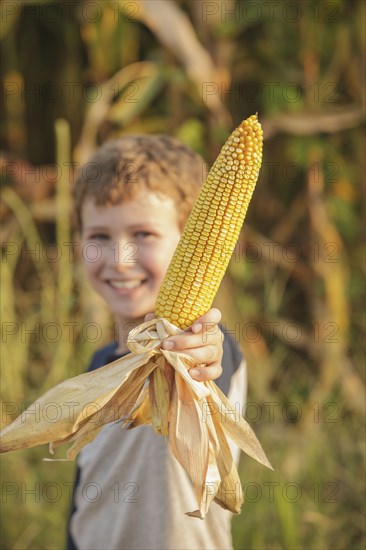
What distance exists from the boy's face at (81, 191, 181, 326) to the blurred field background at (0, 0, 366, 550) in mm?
880

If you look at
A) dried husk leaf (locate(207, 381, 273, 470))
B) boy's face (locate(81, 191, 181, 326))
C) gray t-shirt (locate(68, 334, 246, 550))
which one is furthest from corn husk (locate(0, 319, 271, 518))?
boy's face (locate(81, 191, 181, 326))

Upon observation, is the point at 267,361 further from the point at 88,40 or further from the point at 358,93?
the point at 88,40

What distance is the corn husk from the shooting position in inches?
39.0

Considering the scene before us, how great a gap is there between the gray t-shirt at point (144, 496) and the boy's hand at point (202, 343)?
0.30 m

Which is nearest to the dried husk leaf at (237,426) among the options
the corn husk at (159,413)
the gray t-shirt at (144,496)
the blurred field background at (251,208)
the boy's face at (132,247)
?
the corn husk at (159,413)

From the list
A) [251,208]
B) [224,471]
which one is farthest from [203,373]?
[251,208]

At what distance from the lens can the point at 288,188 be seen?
3.38 m

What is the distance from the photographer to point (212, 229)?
927mm

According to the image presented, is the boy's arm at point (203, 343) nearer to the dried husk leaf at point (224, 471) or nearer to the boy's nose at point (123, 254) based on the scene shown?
the dried husk leaf at point (224, 471)

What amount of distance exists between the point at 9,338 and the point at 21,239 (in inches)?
30.4

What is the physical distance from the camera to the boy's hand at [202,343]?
97 cm

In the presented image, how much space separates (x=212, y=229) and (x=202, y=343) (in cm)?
16

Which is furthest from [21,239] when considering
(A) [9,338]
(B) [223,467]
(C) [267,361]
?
(B) [223,467]

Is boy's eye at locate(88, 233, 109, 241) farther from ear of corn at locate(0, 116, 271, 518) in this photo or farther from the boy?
ear of corn at locate(0, 116, 271, 518)
